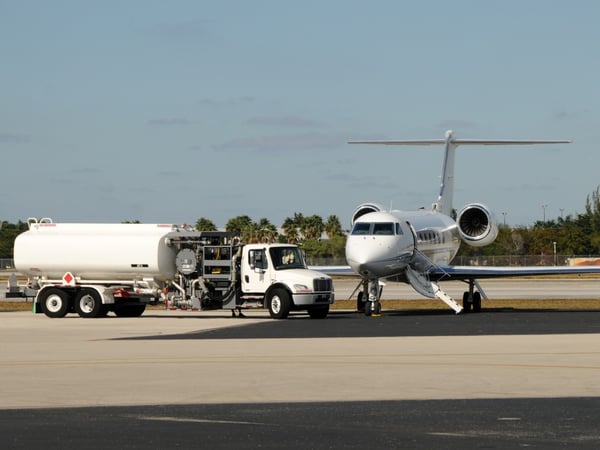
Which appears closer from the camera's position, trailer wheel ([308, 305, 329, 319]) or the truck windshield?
trailer wheel ([308, 305, 329, 319])

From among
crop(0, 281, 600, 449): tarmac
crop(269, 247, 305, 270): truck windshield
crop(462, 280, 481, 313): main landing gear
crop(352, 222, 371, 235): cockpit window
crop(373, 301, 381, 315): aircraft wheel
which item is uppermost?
crop(352, 222, 371, 235): cockpit window

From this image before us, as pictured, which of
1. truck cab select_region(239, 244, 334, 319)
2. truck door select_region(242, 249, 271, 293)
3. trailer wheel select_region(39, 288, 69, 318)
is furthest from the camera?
trailer wheel select_region(39, 288, 69, 318)

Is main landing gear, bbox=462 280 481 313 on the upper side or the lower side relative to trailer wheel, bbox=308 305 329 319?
upper

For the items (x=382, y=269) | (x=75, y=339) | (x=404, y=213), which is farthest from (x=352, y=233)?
(x=75, y=339)

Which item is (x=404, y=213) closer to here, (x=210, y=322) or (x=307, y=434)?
(x=210, y=322)

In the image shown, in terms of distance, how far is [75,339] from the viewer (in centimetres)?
2775

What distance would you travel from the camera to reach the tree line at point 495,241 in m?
145

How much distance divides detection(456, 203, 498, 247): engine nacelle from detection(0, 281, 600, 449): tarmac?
60.9 feet

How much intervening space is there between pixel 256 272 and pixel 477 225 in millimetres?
14125

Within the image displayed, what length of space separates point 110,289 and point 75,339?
11745 millimetres

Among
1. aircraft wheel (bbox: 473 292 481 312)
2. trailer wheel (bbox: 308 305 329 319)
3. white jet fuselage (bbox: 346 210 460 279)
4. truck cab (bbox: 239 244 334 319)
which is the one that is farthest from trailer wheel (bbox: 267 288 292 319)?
aircraft wheel (bbox: 473 292 481 312)

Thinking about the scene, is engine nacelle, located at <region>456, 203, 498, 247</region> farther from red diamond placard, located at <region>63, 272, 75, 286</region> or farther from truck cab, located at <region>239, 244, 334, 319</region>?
red diamond placard, located at <region>63, 272, 75, 286</region>

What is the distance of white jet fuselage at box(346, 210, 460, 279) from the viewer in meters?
39.8

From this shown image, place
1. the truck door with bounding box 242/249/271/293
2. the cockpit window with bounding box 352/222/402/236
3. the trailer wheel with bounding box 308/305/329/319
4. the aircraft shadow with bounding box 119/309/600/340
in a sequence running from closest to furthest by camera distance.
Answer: the aircraft shadow with bounding box 119/309/600/340, the truck door with bounding box 242/249/271/293, the trailer wheel with bounding box 308/305/329/319, the cockpit window with bounding box 352/222/402/236
